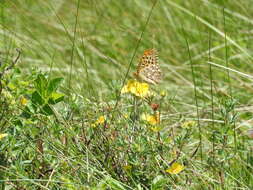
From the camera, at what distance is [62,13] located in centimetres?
428

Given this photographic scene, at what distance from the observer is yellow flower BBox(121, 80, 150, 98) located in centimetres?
190

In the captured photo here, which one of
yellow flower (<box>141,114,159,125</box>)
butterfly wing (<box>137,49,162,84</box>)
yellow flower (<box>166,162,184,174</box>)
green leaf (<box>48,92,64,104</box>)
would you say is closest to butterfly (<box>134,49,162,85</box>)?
butterfly wing (<box>137,49,162,84</box>)

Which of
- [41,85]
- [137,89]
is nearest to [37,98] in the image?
[41,85]

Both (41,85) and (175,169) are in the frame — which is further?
(41,85)

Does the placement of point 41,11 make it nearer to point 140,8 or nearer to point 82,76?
point 140,8

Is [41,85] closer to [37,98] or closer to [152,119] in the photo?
[37,98]

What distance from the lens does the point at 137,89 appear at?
1.90 m

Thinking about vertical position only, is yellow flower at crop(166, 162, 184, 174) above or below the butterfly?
below

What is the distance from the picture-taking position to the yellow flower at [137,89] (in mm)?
1897

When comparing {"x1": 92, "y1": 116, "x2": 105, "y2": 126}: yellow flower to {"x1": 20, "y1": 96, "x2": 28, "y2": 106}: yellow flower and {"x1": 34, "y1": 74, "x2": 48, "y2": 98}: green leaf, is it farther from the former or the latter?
{"x1": 20, "y1": 96, "x2": 28, "y2": 106}: yellow flower

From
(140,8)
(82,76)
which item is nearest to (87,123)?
(82,76)

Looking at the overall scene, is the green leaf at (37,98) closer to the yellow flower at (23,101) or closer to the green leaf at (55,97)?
the green leaf at (55,97)

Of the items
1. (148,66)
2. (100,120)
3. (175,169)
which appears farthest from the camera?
(148,66)

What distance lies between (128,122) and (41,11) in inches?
95.7
